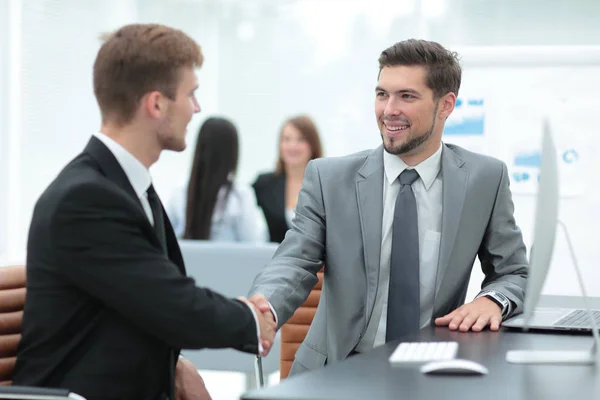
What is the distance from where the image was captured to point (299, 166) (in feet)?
16.9

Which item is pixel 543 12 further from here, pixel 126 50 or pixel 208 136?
pixel 126 50

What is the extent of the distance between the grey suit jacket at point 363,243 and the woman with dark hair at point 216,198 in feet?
7.29

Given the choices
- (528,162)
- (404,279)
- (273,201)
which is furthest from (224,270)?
(404,279)

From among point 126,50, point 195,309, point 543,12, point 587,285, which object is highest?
point 543,12

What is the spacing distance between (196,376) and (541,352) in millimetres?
828

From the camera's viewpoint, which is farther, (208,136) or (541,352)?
(208,136)

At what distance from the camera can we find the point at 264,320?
2.00 m

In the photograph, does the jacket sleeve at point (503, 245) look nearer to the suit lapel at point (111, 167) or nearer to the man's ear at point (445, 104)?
the man's ear at point (445, 104)

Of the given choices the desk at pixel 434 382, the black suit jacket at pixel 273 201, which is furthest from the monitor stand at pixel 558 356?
the black suit jacket at pixel 273 201

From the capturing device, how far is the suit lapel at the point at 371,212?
238 cm

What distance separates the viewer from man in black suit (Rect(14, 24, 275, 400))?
1.66 metres

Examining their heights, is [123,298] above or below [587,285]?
above

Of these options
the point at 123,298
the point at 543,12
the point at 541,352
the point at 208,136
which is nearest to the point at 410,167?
the point at 541,352

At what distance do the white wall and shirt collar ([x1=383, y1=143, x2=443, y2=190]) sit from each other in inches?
137
